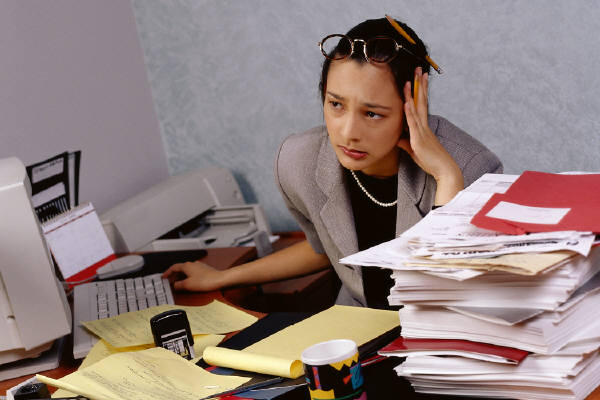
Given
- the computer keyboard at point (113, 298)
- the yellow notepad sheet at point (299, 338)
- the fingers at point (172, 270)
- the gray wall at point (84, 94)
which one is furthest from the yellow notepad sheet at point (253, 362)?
the gray wall at point (84, 94)

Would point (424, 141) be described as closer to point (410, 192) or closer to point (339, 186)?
point (410, 192)

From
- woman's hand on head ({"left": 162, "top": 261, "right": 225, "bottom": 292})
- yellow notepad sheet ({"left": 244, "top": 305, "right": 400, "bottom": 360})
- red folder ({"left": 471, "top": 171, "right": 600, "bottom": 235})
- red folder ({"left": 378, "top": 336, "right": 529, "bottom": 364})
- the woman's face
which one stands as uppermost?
the woman's face

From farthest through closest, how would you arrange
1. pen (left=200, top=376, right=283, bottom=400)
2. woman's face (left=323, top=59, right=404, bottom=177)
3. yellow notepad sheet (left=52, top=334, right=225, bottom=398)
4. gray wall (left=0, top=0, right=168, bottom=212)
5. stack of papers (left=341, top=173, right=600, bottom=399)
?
gray wall (left=0, top=0, right=168, bottom=212), woman's face (left=323, top=59, right=404, bottom=177), yellow notepad sheet (left=52, top=334, right=225, bottom=398), pen (left=200, top=376, right=283, bottom=400), stack of papers (left=341, top=173, right=600, bottom=399)

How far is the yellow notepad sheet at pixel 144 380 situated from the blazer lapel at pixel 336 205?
61 centimetres

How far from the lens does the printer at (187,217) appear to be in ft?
7.16

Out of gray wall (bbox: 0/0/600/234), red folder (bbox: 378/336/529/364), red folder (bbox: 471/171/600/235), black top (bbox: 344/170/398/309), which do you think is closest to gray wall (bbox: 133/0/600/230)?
gray wall (bbox: 0/0/600/234)

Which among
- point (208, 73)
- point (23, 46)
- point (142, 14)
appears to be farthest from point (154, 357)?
point (142, 14)

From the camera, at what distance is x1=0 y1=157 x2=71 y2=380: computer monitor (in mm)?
1300

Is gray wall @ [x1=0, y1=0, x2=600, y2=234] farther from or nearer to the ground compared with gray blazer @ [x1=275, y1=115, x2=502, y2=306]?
farther from the ground

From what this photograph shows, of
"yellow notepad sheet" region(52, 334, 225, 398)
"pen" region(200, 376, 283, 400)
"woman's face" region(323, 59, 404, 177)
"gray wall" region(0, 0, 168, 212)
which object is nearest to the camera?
"pen" region(200, 376, 283, 400)

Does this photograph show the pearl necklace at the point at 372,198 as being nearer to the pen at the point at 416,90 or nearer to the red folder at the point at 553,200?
the pen at the point at 416,90

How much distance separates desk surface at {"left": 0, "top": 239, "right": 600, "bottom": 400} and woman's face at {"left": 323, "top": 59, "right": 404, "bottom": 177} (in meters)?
0.42

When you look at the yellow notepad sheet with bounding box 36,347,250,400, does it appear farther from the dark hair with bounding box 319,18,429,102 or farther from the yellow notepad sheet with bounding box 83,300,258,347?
the dark hair with bounding box 319,18,429,102

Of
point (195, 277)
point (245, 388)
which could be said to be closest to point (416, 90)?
point (195, 277)
